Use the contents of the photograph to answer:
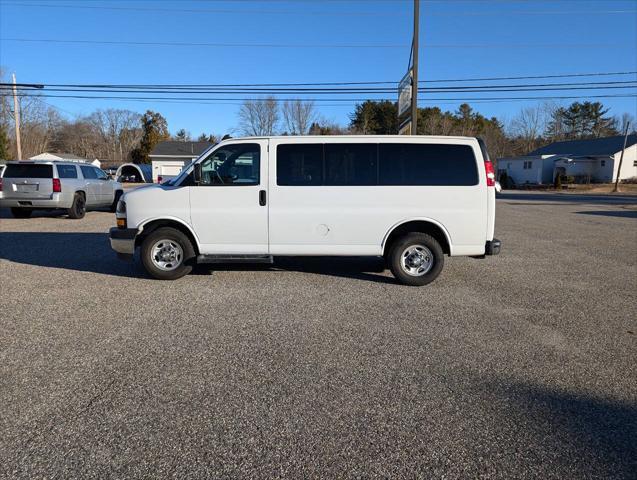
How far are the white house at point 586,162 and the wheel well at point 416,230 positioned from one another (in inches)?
2195

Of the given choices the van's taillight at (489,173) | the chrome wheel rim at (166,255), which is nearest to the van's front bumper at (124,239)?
the chrome wheel rim at (166,255)

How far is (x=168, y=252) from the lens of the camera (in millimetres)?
6918

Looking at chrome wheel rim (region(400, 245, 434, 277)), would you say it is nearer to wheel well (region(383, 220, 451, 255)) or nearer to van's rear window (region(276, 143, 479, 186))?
wheel well (region(383, 220, 451, 255))

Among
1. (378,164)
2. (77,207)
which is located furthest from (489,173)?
(77,207)

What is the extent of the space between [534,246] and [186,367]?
946 cm

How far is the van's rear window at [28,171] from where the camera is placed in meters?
13.2

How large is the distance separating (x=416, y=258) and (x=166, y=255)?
12.4 feet

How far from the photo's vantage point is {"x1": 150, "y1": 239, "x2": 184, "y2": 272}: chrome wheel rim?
689cm

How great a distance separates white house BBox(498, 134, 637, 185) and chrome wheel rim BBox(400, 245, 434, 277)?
5598 centimetres

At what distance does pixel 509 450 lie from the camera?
2.79m

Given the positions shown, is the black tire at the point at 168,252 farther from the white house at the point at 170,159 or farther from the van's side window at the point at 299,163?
the white house at the point at 170,159

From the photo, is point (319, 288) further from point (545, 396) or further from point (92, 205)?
point (92, 205)

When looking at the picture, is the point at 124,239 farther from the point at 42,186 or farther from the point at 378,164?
the point at 42,186

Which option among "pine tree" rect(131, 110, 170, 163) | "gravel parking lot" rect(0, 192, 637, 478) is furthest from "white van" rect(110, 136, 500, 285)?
"pine tree" rect(131, 110, 170, 163)
